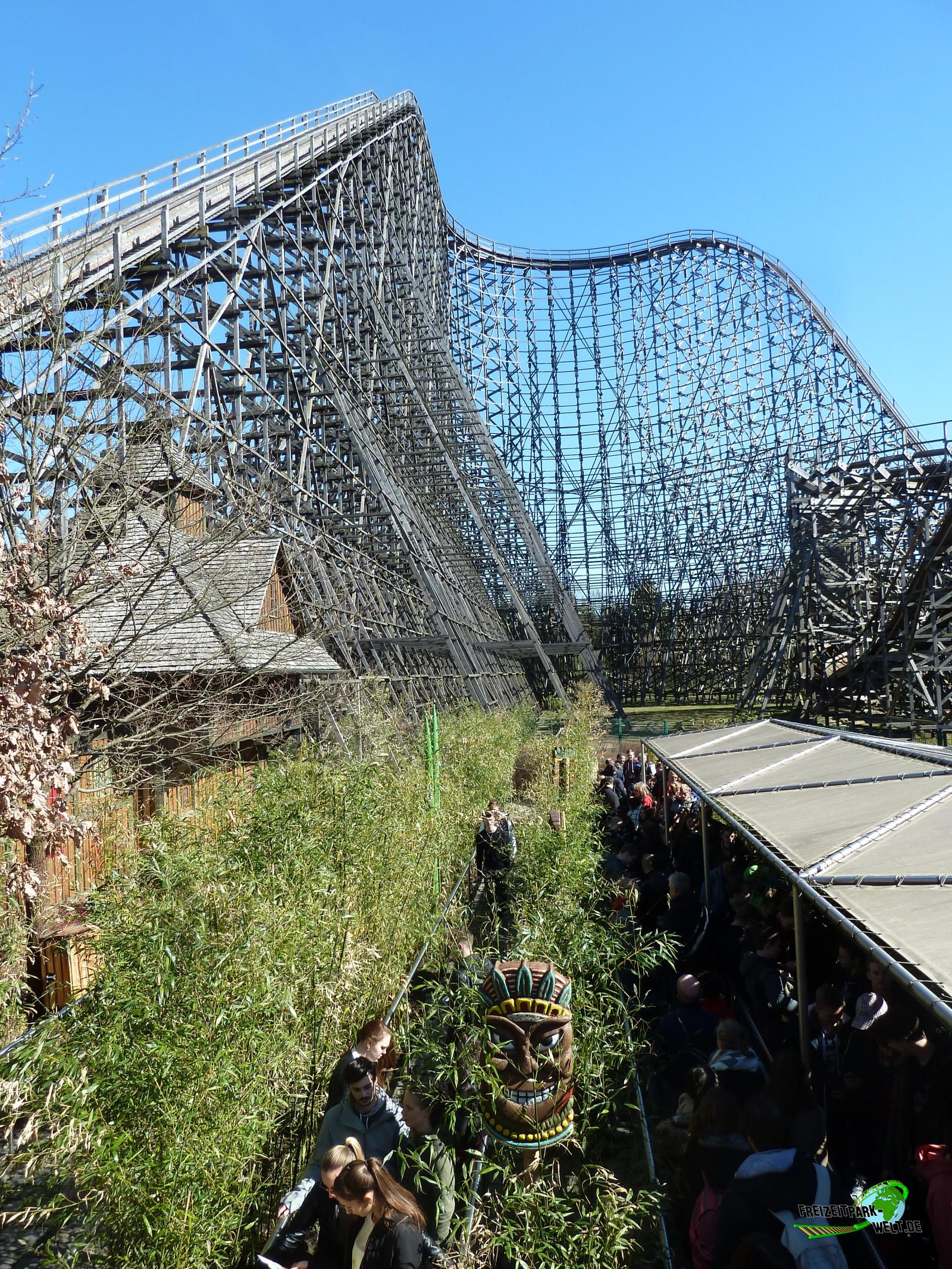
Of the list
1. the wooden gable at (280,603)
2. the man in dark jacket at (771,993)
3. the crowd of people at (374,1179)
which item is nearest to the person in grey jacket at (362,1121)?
the crowd of people at (374,1179)

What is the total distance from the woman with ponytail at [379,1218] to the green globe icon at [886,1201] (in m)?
1.60

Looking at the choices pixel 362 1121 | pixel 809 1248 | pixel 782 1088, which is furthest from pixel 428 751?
pixel 809 1248

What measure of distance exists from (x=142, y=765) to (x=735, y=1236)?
4.01 m

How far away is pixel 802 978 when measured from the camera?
4.22m

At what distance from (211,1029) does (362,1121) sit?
2.27 feet

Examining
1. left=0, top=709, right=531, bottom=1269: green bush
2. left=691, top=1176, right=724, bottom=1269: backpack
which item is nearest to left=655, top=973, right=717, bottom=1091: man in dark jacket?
left=691, top=1176, right=724, bottom=1269: backpack

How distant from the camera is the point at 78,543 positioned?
4.83m

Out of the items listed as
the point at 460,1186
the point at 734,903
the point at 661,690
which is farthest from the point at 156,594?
the point at 661,690

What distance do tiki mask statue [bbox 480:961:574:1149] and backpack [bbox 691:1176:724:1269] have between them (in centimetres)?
57

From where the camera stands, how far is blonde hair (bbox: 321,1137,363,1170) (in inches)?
120

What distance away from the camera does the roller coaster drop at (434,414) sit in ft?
26.0

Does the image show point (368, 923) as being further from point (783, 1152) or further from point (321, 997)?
point (783, 1152)

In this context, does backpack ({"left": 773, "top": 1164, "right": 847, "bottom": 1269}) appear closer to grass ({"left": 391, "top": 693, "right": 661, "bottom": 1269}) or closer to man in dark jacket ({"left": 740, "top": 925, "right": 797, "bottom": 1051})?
grass ({"left": 391, "top": 693, "right": 661, "bottom": 1269})

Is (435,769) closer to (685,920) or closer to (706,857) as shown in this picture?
(706,857)
